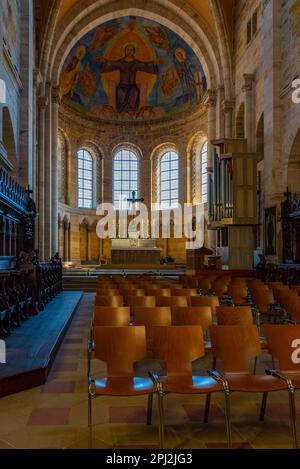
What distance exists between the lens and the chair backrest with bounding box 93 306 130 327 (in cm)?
550

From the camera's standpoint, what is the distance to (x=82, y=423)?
3.90 metres

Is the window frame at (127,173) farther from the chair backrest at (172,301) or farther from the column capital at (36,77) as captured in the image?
the chair backrest at (172,301)

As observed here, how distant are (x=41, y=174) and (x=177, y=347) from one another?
20687 mm

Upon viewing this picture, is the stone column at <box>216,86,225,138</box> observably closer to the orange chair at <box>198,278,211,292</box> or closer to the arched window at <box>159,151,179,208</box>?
the arched window at <box>159,151,179,208</box>

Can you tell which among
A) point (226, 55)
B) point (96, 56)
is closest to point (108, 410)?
point (226, 55)

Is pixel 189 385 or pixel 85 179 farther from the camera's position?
pixel 85 179

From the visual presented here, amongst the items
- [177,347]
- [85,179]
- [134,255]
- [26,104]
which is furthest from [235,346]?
[85,179]

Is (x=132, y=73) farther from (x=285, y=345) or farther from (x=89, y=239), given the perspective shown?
(x=285, y=345)

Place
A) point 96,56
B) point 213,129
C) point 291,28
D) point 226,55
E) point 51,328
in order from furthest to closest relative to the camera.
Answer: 1. point 96,56
2. point 213,129
3. point 226,55
4. point 291,28
5. point 51,328

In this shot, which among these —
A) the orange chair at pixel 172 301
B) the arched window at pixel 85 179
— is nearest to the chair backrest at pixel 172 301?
the orange chair at pixel 172 301

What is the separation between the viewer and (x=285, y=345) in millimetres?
4230

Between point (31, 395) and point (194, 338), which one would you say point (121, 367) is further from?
point (31, 395)

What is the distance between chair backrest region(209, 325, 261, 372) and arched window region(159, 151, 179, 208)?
2801 cm

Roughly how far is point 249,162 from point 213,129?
8.46 metres
